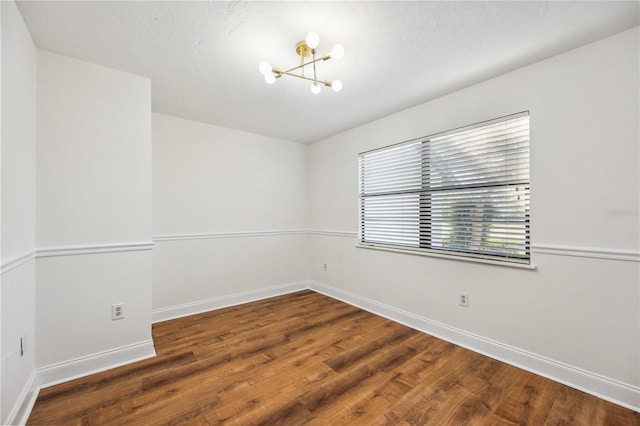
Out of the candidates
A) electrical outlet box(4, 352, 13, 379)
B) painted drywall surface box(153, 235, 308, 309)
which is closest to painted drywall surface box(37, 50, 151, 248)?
electrical outlet box(4, 352, 13, 379)

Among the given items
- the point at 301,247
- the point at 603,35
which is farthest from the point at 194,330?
the point at 603,35

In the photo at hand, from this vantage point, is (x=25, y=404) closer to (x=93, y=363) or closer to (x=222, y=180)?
(x=93, y=363)

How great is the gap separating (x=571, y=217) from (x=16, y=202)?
143 inches

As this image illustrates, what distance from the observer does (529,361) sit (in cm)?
216

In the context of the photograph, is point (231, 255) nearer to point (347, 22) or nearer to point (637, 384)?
point (347, 22)

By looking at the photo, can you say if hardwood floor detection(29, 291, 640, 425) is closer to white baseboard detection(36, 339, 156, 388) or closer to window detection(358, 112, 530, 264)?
white baseboard detection(36, 339, 156, 388)

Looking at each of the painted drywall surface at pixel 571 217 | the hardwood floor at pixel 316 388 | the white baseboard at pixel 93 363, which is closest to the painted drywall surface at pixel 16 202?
the white baseboard at pixel 93 363

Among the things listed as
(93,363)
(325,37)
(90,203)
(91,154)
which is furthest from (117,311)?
(325,37)

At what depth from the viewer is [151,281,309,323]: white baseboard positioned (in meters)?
3.19

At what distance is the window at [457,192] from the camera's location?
7.55ft

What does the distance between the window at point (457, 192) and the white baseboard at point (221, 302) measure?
1574 millimetres

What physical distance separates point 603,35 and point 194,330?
13.7 ft

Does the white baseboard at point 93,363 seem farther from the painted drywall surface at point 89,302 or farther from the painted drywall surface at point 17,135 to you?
the painted drywall surface at point 17,135

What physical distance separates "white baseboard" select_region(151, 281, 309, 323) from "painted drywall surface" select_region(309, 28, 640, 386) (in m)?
2.22
